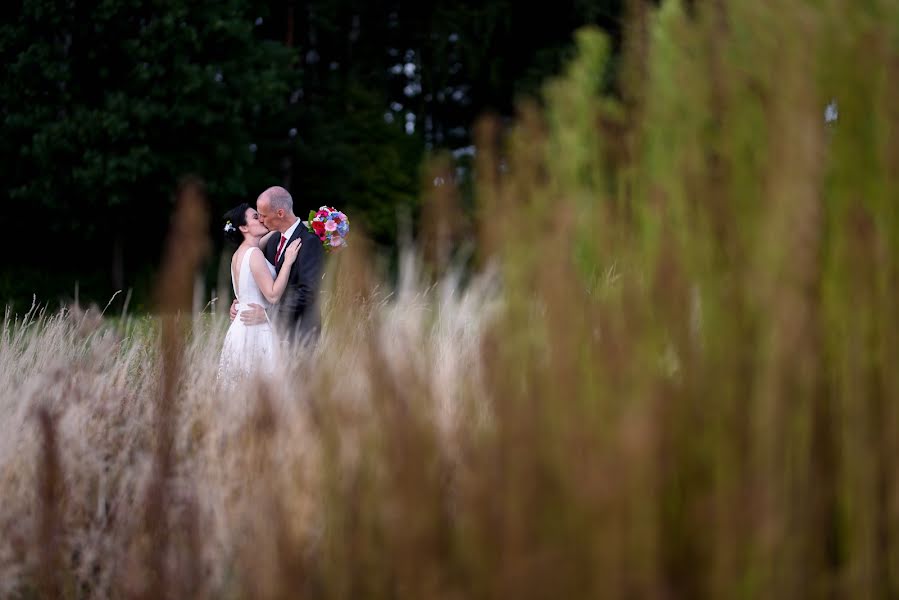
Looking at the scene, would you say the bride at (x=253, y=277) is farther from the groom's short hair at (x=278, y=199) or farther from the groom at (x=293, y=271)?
the groom's short hair at (x=278, y=199)

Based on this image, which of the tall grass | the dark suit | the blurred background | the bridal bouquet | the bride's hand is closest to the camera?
the tall grass

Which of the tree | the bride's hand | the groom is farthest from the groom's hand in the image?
the tree

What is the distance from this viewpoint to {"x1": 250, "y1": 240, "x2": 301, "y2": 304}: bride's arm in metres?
5.66

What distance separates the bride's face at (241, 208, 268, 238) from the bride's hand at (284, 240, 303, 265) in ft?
1.08

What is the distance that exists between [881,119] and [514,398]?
0.85 meters

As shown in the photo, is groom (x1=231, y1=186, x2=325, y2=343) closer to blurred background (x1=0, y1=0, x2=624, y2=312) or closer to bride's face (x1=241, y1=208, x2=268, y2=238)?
bride's face (x1=241, y1=208, x2=268, y2=238)

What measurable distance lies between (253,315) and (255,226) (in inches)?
21.7

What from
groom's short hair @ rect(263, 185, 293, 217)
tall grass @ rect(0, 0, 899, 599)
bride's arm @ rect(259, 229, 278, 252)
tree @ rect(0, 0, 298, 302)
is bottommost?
tall grass @ rect(0, 0, 899, 599)

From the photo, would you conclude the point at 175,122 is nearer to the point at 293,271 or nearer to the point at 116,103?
the point at 116,103

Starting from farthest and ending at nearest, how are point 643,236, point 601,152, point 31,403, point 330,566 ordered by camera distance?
point 31,403 → point 601,152 → point 643,236 → point 330,566

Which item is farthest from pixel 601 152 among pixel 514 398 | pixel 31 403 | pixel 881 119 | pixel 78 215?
pixel 78 215

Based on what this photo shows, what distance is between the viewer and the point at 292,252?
566 centimetres

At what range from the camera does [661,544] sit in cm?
158

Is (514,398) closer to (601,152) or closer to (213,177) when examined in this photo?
(601,152)
